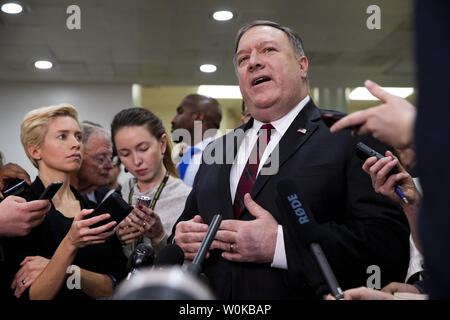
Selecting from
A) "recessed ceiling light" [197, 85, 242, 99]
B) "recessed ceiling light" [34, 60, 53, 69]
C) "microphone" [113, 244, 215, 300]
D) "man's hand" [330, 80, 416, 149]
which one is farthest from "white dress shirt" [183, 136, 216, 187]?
"recessed ceiling light" [197, 85, 242, 99]

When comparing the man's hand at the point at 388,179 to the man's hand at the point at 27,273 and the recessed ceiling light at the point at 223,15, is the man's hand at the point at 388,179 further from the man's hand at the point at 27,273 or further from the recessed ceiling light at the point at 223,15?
the recessed ceiling light at the point at 223,15

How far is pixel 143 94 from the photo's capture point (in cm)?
875

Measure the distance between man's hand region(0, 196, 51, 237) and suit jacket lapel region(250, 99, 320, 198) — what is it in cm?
80

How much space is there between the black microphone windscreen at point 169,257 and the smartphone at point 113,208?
586mm

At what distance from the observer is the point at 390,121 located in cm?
96

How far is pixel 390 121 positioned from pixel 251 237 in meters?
0.68

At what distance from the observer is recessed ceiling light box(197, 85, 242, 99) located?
326 inches

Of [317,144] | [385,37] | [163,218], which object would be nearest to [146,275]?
[317,144]

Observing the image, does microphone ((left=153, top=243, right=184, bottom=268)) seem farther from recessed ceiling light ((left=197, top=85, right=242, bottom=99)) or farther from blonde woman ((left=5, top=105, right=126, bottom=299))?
recessed ceiling light ((left=197, top=85, right=242, bottom=99))

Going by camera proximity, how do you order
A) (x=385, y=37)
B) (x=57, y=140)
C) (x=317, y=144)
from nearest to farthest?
(x=317, y=144) → (x=57, y=140) → (x=385, y=37)

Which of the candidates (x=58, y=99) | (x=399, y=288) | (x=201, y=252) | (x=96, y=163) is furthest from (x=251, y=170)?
(x=58, y=99)

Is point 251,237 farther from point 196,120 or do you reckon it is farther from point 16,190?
point 196,120
